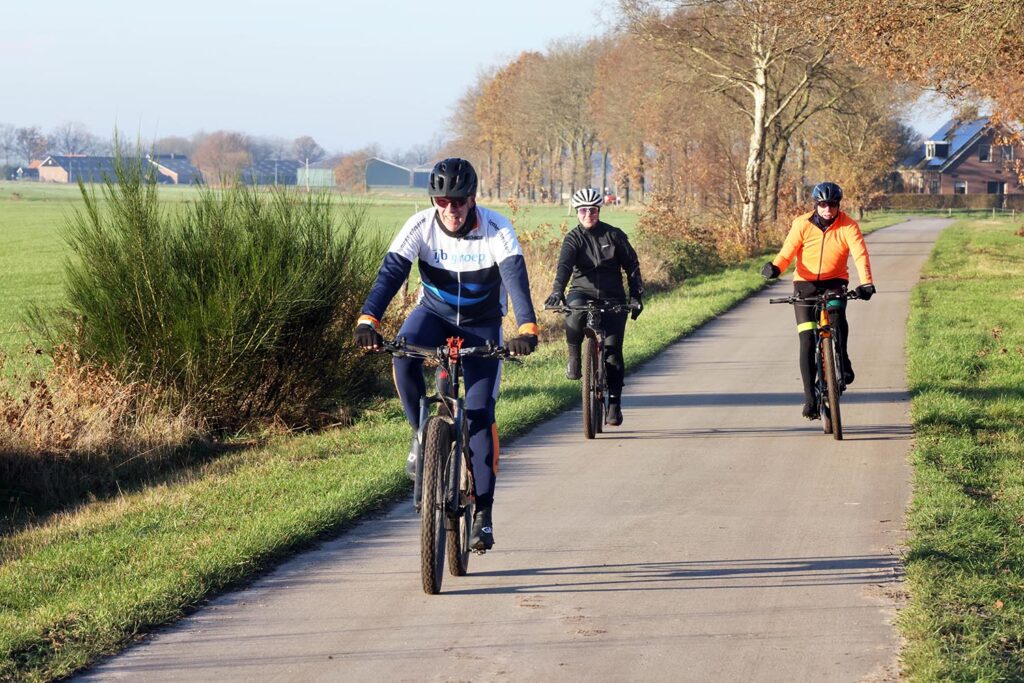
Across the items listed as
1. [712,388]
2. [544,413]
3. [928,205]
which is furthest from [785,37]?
[928,205]

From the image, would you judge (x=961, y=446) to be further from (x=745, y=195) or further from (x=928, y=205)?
(x=928, y=205)

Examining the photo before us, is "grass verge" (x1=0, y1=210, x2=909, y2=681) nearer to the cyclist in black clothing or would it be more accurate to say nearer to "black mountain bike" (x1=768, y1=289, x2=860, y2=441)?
the cyclist in black clothing

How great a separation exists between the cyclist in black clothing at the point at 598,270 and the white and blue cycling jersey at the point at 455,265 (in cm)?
419

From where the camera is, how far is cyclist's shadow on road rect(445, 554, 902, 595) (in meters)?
6.14

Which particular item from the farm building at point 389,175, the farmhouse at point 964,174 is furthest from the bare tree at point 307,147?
the farmhouse at point 964,174

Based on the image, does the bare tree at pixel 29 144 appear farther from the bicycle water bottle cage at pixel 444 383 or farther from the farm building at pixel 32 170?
the bicycle water bottle cage at pixel 444 383

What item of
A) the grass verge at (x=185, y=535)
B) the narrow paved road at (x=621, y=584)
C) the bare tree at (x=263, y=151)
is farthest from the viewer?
the bare tree at (x=263, y=151)

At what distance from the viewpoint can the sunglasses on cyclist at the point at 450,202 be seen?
621cm

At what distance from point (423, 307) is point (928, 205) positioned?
98.5 metres

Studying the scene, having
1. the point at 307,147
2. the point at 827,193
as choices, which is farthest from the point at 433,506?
the point at 307,147

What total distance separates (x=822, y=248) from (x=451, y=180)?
5193mm

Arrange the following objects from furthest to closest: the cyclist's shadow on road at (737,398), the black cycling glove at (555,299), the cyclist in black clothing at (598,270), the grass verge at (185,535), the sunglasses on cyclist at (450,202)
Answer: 1. the cyclist's shadow on road at (737,398)
2. the cyclist in black clothing at (598,270)
3. the black cycling glove at (555,299)
4. the sunglasses on cyclist at (450,202)
5. the grass verge at (185,535)

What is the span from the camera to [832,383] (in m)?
10.2

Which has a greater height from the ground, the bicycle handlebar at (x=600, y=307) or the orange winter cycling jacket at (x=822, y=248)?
the orange winter cycling jacket at (x=822, y=248)
